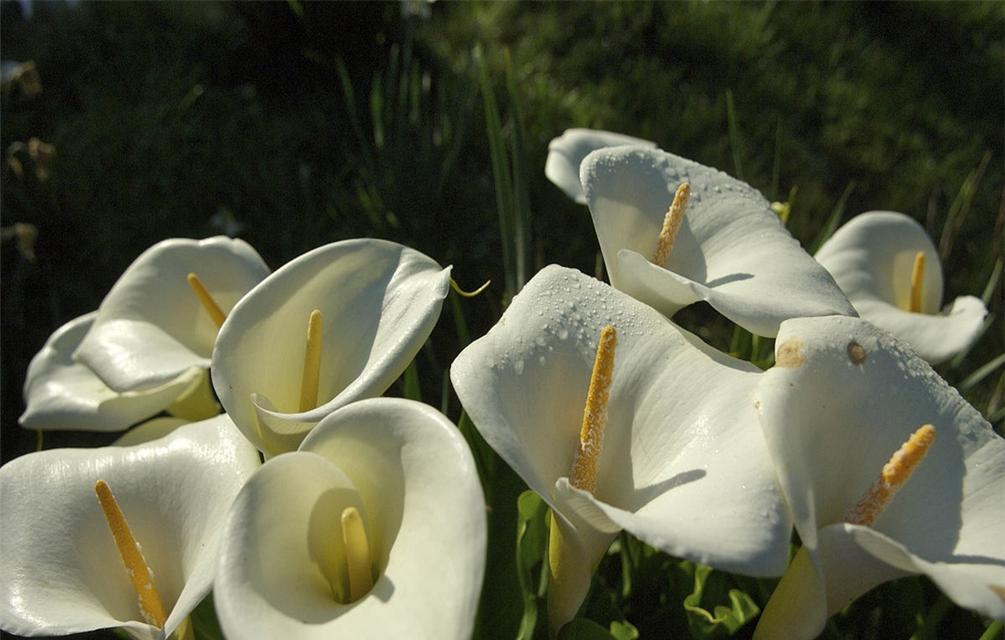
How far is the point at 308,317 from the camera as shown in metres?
0.77

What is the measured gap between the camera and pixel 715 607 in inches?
32.1

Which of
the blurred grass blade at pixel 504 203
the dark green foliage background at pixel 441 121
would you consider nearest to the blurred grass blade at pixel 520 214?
the blurred grass blade at pixel 504 203

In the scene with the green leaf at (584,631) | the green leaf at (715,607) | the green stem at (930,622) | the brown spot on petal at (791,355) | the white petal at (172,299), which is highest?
the brown spot on petal at (791,355)

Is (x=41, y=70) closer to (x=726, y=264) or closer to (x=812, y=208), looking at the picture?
(x=812, y=208)

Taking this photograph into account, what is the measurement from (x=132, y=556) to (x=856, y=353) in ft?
1.91

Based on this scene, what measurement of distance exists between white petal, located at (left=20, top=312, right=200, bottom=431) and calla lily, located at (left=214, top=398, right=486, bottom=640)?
0.31 meters

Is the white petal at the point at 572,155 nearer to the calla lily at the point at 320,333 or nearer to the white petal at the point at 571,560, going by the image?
the calla lily at the point at 320,333

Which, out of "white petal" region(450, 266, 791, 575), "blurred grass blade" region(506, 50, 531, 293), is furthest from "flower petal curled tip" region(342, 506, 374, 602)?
"blurred grass blade" region(506, 50, 531, 293)

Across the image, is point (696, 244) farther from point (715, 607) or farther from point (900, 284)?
point (900, 284)

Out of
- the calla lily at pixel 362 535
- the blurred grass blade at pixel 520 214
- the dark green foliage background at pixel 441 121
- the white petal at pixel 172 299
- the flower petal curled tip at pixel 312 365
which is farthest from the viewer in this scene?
the dark green foliage background at pixel 441 121

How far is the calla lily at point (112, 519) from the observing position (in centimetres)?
68

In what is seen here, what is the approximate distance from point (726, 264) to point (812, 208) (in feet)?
4.86

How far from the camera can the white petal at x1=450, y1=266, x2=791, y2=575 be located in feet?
1.77

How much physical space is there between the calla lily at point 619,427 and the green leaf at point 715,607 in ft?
0.46
